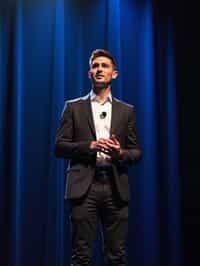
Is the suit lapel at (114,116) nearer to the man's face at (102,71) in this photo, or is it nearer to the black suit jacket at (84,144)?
the black suit jacket at (84,144)

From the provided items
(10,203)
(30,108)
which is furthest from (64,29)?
(10,203)

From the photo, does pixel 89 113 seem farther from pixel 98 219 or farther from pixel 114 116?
pixel 98 219

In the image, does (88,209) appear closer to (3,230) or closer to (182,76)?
(3,230)

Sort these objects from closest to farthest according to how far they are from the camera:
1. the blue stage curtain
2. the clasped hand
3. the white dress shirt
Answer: the clasped hand → the white dress shirt → the blue stage curtain

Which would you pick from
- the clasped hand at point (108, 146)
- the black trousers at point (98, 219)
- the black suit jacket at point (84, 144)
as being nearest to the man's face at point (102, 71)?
the black suit jacket at point (84, 144)

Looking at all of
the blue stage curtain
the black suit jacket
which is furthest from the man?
the blue stage curtain

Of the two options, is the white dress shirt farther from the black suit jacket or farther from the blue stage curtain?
the blue stage curtain

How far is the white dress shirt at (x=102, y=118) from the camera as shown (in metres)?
2.09

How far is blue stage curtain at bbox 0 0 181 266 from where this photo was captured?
2.90 meters

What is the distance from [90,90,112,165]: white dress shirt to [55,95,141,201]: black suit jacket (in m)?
0.02

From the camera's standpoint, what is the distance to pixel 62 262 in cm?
290

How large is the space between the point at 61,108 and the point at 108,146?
109 centimetres

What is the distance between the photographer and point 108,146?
76.7 inches

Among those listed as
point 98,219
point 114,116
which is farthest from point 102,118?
point 98,219
